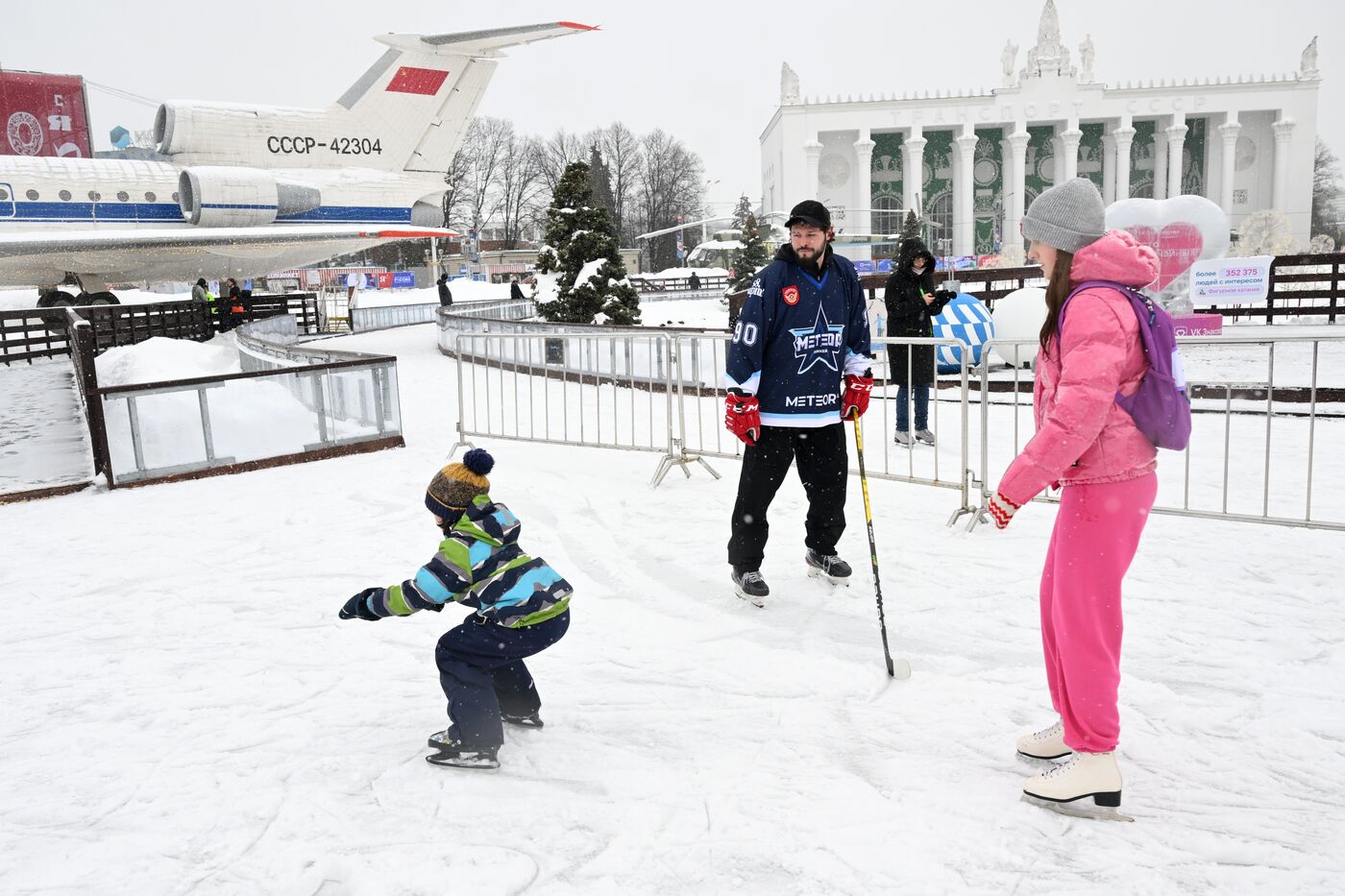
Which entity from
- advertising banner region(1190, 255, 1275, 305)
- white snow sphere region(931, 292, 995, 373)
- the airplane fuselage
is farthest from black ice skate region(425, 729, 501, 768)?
the airplane fuselage

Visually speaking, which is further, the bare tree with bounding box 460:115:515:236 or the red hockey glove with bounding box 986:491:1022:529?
the bare tree with bounding box 460:115:515:236

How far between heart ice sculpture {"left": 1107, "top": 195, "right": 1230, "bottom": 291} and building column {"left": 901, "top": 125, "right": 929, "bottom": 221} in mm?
59903

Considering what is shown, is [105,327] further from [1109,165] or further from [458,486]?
[1109,165]

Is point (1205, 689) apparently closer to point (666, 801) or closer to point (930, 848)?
point (930, 848)

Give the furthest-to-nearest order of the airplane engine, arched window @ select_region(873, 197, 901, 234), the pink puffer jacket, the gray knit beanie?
arched window @ select_region(873, 197, 901, 234) < the airplane engine < the gray knit beanie < the pink puffer jacket

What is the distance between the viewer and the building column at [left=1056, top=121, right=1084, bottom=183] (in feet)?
265

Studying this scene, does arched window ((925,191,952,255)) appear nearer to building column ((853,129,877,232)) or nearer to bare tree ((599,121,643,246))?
building column ((853,129,877,232))

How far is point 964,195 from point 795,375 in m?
82.3

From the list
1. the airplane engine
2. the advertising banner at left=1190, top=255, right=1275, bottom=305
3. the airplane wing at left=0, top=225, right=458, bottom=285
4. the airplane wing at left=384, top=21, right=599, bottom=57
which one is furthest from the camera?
the airplane wing at left=384, top=21, right=599, bottom=57

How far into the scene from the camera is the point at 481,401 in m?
14.4

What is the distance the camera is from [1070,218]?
294cm

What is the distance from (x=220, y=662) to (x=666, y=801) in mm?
2516

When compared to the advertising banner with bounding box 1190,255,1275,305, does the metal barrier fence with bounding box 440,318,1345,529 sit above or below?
below

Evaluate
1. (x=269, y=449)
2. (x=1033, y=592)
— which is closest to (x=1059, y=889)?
(x=1033, y=592)
